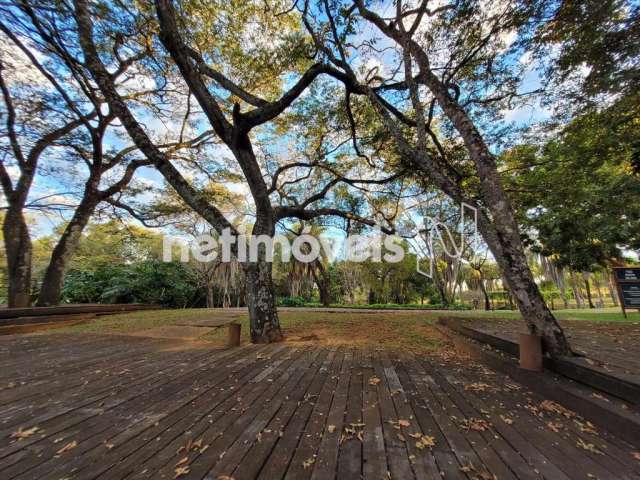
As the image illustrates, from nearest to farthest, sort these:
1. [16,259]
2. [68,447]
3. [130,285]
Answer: [68,447] → [16,259] → [130,285]

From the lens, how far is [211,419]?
1.88 m

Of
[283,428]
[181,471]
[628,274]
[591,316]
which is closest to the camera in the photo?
[181,471]

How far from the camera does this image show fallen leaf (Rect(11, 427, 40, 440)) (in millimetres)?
1642

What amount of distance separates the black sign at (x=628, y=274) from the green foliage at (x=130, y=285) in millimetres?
15228

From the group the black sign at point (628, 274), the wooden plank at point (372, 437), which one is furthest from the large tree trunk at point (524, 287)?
the black sign at point (628, 274)

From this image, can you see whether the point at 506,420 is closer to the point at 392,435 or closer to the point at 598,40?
the point at 392,435

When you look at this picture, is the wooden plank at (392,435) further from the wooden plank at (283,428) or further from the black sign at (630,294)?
the black sign at (630,294)

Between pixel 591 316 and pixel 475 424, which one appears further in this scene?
pixel 591 316

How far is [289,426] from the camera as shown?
5.90 feet

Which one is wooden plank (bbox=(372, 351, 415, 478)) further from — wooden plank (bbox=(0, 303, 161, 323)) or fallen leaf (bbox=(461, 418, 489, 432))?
wooden plank (bbox=(0, 303, 161, 323))

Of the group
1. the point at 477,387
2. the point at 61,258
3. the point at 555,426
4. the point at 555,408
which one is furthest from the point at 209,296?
the point at 555,426

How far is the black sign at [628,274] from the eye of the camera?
5.57m

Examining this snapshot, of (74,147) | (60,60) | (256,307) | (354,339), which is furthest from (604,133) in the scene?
(74,147)

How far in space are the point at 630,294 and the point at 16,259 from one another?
15.3 metres
